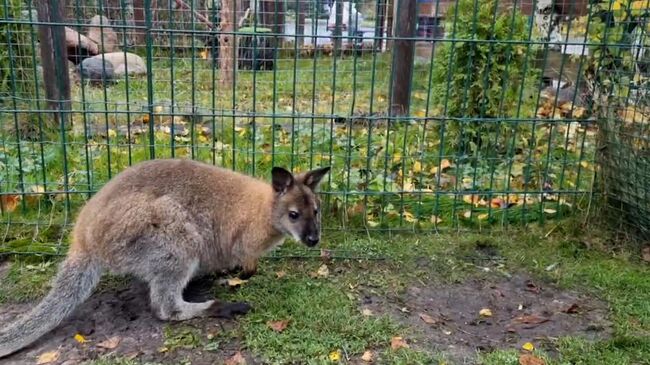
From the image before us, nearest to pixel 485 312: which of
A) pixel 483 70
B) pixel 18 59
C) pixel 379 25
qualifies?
pixel 483 70

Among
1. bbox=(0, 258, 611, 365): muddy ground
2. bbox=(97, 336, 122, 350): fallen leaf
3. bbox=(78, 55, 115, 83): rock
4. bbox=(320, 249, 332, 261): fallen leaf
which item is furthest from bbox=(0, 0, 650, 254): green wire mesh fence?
bbox=(97, 336, 122, 350): fallen leaf

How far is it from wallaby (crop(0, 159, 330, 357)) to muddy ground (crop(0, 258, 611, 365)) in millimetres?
152

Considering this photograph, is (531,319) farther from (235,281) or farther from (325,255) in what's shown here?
(235,281)

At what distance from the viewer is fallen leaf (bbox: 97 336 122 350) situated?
3.50m

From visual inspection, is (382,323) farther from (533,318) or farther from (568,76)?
(568,76)

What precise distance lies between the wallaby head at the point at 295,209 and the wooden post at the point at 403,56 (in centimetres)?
298

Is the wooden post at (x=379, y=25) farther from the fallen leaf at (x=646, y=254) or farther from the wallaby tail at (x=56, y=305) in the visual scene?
the fallen leaf at (x=646, y=254)

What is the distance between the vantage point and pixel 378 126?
7.27 meters

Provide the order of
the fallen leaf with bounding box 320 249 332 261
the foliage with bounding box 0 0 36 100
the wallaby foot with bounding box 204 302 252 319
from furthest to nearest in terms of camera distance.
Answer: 1. the foliage with bounding box 0 0 36 100
2. the fallen leaf with bounding box 320 249 332 261
3. the wallaby foot with bounding box 204 302 252 319

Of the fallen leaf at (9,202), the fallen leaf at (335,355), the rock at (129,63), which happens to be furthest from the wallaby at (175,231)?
the rock at (129,63)

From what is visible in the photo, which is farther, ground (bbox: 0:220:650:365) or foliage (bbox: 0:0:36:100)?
foliage (bbox: 0:0:36:100)

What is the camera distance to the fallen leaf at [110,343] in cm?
350

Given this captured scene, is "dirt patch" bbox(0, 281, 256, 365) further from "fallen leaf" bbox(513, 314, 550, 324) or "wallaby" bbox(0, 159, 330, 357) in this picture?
"fallen leaf" bbox(513, 314, 550, 324)

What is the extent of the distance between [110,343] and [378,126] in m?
4.47
